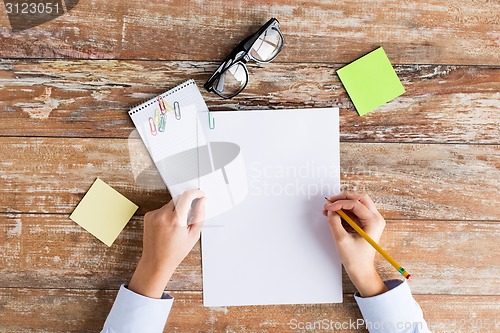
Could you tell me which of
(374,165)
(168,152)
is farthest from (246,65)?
(374,165)

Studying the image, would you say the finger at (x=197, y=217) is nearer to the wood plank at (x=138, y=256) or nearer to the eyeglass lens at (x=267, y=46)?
the wood plank at (x=138, y=256)

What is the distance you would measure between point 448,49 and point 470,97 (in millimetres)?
122

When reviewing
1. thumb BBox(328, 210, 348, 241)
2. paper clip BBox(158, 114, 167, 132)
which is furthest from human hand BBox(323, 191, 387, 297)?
paper clip BBox(158, 114, 167, 132)

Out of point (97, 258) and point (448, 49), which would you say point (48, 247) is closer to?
point (97, 258)

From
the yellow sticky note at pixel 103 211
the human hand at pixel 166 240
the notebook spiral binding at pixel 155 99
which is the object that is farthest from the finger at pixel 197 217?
the notebook spiral binding at pixel 155 99

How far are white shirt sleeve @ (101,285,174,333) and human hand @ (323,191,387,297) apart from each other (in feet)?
1.36

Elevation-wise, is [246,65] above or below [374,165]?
above

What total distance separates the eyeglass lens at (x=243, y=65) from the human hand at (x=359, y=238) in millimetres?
Answer: 335

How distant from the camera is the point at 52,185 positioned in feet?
3.95

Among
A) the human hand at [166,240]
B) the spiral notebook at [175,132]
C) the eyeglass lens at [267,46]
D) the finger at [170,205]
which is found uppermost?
the eyeglass lens at [267,46]

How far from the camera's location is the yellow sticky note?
1196 millimetres

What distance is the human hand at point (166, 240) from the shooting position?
1146 mm

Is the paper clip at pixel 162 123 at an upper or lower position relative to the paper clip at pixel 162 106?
lower

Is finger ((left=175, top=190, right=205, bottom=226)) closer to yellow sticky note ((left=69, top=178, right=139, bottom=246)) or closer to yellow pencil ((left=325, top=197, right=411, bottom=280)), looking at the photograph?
yellow sticky note ((left=69, top=178, right=139, bottom=246))
